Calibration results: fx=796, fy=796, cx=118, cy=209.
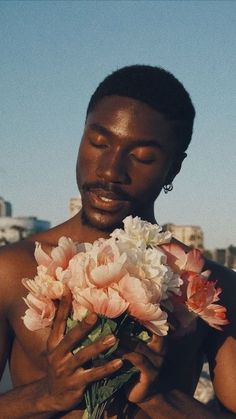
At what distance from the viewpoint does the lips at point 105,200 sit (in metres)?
4.75

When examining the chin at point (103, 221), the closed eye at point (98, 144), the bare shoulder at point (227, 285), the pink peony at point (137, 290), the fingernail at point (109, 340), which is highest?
the closed eye at point (98, 144)

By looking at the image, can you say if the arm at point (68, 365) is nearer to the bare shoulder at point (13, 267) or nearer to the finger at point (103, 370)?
the finger at point (103, 370)

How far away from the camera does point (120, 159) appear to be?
473 centimetres

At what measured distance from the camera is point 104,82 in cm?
520

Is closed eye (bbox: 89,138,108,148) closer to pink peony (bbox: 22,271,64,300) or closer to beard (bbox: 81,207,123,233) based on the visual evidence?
beard (bbox: 81,207,123,233)

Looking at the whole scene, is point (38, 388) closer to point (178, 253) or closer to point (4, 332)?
point (4, 332)

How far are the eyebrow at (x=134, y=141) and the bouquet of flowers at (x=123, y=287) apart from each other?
975 millimetres

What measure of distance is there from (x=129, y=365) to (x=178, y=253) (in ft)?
1.97

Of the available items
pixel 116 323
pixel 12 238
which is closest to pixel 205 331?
pixel 116 323

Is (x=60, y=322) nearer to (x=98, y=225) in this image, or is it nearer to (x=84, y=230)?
(x=98, y=225)

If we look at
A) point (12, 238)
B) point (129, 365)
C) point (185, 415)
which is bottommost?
point (12, 238)

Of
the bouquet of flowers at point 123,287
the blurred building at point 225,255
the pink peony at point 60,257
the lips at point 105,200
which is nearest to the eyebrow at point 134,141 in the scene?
the lips at point 105,200

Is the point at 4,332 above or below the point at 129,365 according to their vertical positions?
below

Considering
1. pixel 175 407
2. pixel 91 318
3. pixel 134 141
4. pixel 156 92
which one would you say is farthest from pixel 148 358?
pixel 156 92
